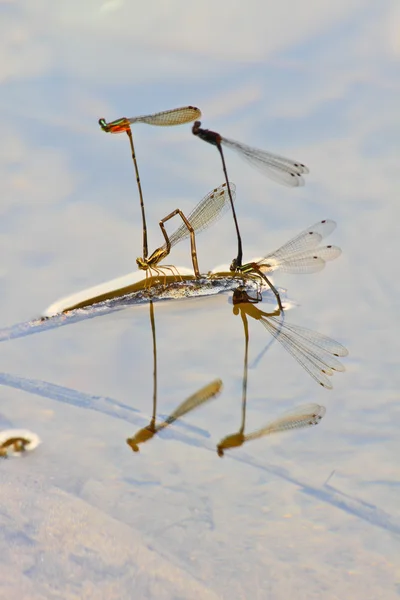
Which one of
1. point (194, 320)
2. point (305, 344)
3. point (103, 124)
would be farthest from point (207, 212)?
point (305, 344)

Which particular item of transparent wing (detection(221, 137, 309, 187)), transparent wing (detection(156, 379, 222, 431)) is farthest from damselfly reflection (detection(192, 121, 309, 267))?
transparent wing (detection(156, 379, 222, 431))

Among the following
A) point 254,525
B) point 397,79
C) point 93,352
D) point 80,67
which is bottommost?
point 254,525

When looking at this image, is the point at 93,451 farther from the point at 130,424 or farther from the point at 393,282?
the point at 393,282

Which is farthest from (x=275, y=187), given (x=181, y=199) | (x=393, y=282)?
(x=393, y=282)

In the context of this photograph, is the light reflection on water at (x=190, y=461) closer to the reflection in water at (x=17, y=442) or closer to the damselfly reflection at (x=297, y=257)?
the reflection in water at (x=17, y=442)

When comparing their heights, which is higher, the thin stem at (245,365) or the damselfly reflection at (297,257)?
the damselfly reflection at (297,257)

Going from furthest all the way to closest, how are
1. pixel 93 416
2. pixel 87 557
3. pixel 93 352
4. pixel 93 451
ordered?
pixel 93 352, pixel 93 416, pixel 93 451, pixel 87 557

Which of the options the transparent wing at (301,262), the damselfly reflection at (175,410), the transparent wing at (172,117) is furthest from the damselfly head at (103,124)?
the damselfly reflection at (175,410)
